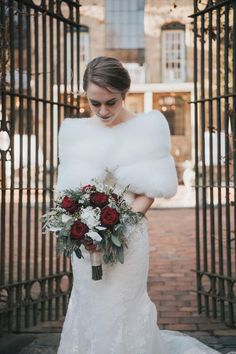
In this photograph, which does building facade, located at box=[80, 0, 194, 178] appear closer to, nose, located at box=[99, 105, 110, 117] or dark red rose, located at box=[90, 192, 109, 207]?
nose, located at box=[99, 105, 110, 117]

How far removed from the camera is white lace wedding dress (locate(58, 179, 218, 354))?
8.62ft

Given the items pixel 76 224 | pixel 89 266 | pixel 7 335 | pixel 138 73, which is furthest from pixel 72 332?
pixel 138 73

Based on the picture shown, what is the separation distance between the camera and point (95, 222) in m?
2.38

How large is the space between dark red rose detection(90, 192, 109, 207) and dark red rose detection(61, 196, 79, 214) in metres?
0.09

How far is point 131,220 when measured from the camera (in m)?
2.47

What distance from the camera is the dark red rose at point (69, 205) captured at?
2.43 metres

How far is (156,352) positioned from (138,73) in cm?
2134

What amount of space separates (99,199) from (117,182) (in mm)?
310

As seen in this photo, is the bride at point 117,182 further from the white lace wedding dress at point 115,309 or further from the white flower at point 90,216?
the white flower at point 90,216

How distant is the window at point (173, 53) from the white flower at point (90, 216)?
71.7ft

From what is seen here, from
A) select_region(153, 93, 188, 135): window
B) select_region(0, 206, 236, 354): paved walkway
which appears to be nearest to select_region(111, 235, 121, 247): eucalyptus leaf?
select_region(0, 206, 236, 354): paved walkway

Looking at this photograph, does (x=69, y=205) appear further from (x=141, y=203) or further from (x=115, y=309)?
(x=115, y=309)

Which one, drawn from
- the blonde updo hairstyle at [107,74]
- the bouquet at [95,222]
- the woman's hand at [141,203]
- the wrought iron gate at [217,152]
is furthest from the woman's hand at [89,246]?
the wrought iron gate at [217,152]

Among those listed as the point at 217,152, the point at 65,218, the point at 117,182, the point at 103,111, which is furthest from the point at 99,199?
the point at 217,152
